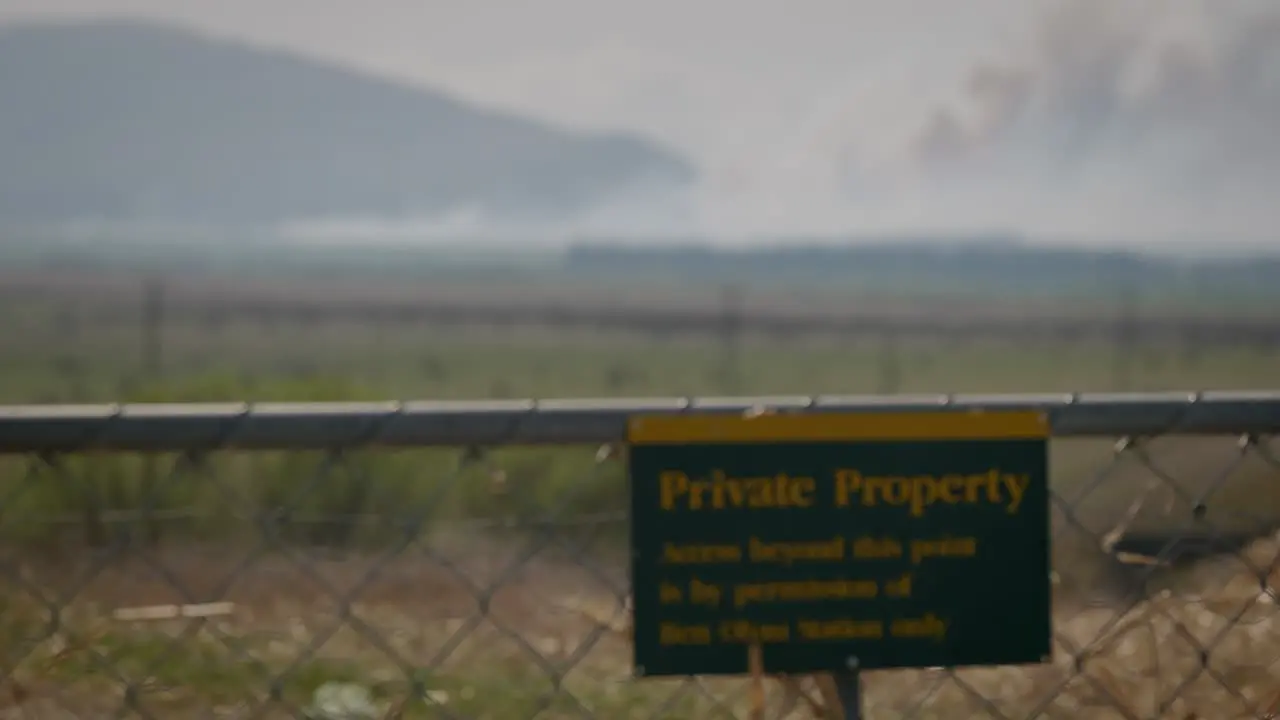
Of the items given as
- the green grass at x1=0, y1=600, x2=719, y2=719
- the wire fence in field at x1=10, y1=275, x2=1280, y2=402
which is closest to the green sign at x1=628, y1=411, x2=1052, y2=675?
the green grass at x1=0, y1=600, x2=719, y2=719

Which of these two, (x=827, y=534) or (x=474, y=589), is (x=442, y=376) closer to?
(x=474, y=589)

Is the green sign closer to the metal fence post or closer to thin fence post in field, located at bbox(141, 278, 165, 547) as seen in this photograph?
the metal fence post

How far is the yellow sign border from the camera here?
2236 millimetres

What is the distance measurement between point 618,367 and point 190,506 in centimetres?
3700

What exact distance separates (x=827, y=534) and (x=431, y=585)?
14.2ft

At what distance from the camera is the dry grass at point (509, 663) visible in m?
2.81

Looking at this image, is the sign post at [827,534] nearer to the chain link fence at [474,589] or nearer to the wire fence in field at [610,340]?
the chain link fence at [474,589]

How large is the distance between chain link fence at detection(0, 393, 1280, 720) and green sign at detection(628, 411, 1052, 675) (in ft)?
0.24

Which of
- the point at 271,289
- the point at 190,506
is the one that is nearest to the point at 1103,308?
the point at 271,289

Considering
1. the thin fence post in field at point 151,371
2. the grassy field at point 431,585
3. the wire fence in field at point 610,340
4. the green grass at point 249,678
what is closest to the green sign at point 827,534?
the grassy field at point 431,585

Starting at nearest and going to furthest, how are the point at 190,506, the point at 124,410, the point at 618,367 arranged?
the point at 124,410, the point at 190,506, the point at 618,367

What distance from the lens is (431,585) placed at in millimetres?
6441

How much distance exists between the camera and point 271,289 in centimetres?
11194

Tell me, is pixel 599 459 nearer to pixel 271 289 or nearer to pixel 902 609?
pixel 902 609
